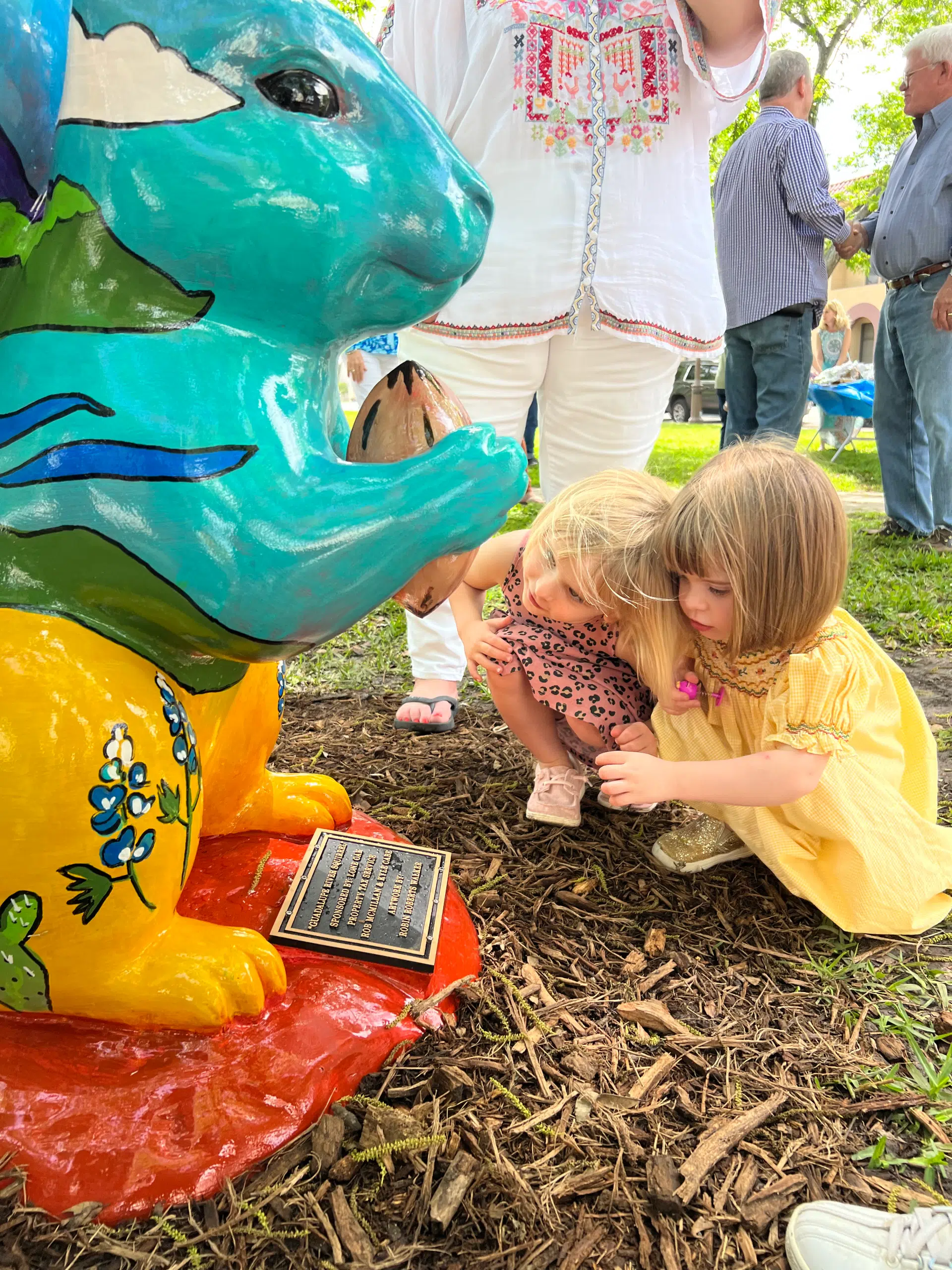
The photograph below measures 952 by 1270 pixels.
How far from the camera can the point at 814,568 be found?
1659mm

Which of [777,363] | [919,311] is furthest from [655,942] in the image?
[919,311]

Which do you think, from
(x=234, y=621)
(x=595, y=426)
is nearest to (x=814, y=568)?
(x=595, y=426)

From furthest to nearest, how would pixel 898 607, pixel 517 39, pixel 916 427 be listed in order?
pixel 916 427
pixel 898 607
pixel 517 39

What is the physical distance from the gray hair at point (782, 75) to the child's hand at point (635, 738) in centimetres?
363

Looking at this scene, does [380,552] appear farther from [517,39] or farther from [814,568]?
[517,39]

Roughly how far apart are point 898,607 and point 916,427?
179 centimetres

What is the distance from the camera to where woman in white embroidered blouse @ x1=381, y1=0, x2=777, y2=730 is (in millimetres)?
2043

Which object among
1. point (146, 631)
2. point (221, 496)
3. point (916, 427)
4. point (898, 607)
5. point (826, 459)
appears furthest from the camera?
point (826, 459)

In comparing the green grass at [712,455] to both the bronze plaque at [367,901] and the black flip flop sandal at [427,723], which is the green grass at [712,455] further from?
the bronze plaque at [367,901]

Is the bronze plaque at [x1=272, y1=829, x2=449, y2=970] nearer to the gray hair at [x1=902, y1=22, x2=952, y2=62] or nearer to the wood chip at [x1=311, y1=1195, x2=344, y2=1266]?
the wood chip at [x1=311, y1=1195, x2=344, y2=1266]

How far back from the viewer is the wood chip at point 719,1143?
1252 millimetres

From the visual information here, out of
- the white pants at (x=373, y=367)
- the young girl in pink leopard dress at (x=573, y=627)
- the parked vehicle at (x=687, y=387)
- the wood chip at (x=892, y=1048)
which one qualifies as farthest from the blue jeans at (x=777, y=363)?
the parked vehicle at (x=687, y=387)

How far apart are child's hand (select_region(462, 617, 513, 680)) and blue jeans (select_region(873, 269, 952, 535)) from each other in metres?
3.91

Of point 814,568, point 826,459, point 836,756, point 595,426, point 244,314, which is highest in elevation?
point 244,314
